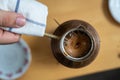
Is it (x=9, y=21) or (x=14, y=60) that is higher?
(x=9, y=21)

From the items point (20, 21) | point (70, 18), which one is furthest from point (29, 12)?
point (70, 18)

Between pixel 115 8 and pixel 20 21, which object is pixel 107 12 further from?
pixel 20 21

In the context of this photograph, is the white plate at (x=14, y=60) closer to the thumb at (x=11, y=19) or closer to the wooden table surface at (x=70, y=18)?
the wooden table surface at (x=70, y=18)

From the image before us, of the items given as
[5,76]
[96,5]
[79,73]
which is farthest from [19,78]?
[96,5]

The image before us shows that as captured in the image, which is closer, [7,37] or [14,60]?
[7,37]

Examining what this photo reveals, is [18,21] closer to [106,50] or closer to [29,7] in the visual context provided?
[29,7]
